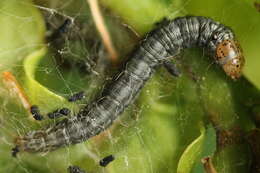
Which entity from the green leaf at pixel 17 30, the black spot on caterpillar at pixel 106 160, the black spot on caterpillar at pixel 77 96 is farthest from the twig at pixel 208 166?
the green leaf at pixel 17 30

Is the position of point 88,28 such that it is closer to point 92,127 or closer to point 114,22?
point 114,22

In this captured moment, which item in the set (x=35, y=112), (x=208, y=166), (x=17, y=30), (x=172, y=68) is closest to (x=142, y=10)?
(x=172, y=68)

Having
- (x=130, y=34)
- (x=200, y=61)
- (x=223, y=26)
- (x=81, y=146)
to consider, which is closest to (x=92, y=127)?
(x=81, y=146)

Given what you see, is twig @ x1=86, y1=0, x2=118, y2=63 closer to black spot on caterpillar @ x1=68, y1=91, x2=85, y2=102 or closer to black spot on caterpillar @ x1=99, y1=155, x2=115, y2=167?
black spot on caterpillar @ x1=68, y1=91, x2=85, y2=102

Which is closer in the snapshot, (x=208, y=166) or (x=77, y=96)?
(x=208, y=166)

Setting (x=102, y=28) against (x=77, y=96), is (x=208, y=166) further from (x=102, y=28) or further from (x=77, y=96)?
(x=102, y=28)

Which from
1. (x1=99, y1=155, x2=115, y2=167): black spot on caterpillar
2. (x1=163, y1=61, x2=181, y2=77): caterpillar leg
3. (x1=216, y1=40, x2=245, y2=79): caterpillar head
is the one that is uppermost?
(x1=163, y1=61, x2=181, y2=77): caterpillar leg

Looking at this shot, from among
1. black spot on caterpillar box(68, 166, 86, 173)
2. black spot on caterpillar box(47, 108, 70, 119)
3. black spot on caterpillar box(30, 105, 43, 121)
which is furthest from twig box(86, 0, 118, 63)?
black spot on caterpillar box(68, 166, 86, 173)
